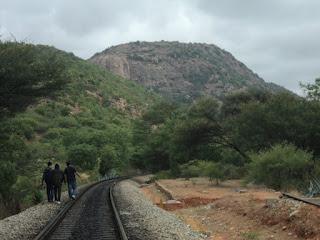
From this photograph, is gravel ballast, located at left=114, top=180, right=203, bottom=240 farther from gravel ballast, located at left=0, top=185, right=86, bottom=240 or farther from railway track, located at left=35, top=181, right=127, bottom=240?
gravel ballast, located at left=0, top=185, right=86, bottom=240

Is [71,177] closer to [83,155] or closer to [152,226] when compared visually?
[152,226]

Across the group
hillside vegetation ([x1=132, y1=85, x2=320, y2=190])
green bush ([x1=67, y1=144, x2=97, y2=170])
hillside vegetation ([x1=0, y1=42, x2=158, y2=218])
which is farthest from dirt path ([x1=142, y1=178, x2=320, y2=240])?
green bush ([x1=67, y1=144, x2=97, y2=170])

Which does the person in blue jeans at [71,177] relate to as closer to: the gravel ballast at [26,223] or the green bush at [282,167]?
the gravel ballast at [26,223]

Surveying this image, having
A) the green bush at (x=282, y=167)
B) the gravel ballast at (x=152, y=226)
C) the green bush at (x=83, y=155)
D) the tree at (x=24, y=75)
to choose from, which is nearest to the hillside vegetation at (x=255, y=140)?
the green bush at (x=282, y=167)

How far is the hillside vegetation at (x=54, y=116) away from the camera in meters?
27.7

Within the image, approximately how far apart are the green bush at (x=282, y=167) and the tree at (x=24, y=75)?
575 inches

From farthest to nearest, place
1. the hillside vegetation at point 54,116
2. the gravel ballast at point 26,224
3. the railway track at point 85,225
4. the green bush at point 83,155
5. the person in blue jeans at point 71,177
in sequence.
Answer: the green bush at point 83,155 < the person in blue jeans at point 71,177 < the hillside vegetation at point 54,116 < the gravel ballast at point 26,224 < the railway track at point 85,225

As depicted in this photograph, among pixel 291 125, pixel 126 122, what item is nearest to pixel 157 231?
pixel 291 125

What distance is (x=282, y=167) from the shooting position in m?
35.1

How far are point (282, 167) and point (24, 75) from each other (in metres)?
17.6

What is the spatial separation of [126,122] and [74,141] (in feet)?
131

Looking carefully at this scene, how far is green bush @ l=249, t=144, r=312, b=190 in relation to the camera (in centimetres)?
3497

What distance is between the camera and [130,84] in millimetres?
175625

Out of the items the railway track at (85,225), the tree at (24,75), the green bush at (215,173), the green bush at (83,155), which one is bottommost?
the railway track at (85,225)
